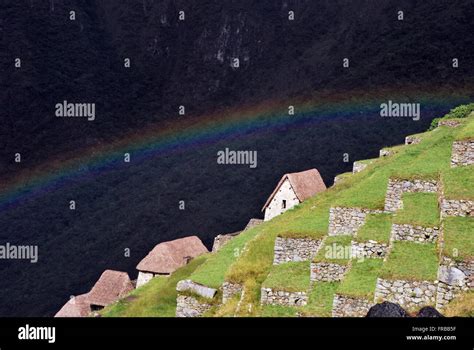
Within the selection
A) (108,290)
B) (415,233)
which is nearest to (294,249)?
(415,233)

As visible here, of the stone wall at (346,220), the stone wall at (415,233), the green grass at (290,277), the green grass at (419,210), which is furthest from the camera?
the stone wall at (346,220)

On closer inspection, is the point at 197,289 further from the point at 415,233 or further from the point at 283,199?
the point at 283,199

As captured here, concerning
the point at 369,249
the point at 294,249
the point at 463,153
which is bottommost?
the point at 294,249

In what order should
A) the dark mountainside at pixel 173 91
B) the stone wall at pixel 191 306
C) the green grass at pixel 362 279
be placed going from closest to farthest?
the green grass at pixel 362 279, the stone wall at pixel 191 306, the dark mountainside at pixel 173 91

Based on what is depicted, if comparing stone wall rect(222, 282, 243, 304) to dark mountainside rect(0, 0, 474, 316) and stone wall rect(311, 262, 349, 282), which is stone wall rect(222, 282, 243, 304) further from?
dark mountainside rect(0, 0, 474, 316)

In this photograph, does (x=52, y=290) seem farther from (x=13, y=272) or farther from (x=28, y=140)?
(x=28, y=140)

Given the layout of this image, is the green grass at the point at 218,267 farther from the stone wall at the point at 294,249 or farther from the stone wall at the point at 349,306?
the stone wall at the point at 349,306

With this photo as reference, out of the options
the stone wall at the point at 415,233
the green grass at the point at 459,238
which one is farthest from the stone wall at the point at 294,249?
the green grass at the point at 459,238
